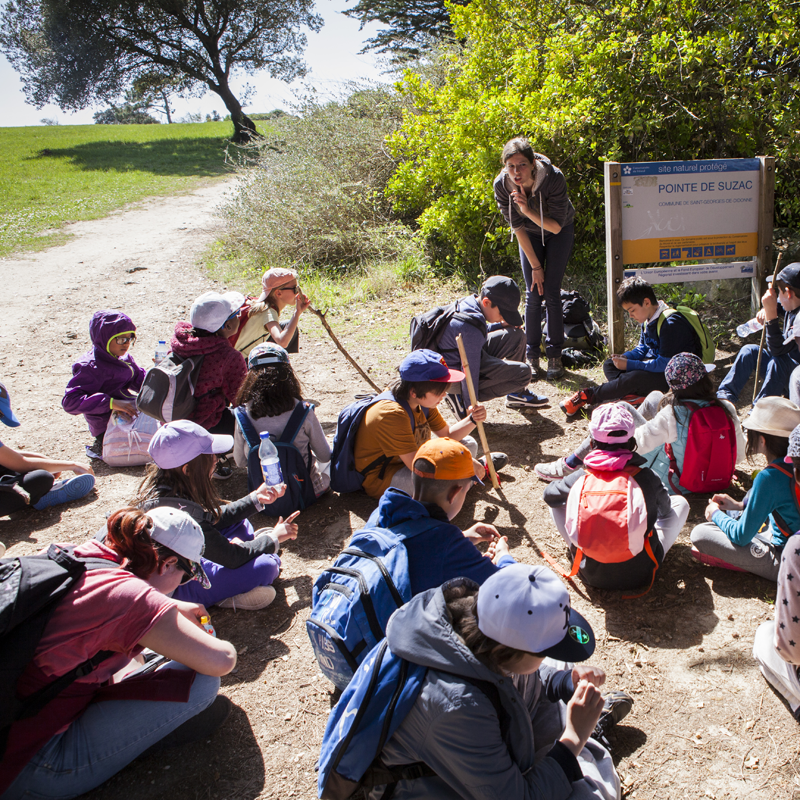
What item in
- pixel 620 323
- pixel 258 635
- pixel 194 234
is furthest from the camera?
pixel 194 234

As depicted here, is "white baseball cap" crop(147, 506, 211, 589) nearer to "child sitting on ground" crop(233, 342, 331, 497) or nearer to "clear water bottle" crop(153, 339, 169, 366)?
"child sitting on ground" crop(233, 342, 331, 497)

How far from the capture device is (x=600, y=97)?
298 inches

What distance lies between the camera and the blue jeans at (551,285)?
237 inches

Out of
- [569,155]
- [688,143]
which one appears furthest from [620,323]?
[688,143]

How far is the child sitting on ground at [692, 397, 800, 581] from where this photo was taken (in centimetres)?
291

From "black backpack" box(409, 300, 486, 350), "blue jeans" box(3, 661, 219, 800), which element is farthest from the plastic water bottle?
"blue jeans" box(3, 661, 219, 800)

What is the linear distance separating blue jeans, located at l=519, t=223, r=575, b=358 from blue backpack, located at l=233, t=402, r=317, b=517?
2.91 m

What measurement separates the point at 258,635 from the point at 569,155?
266 inches

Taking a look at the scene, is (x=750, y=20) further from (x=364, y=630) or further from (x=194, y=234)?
(x=194, y=234)

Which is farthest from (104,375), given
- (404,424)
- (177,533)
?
(177,533)

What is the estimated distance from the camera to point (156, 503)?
123 inches

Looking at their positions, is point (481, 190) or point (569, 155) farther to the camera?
point (481, 190)

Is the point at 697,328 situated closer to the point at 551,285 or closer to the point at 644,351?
the point at 644,351

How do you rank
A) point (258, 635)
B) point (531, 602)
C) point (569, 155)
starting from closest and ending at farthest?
point (531, 602)
point (258, 635)
point (569, 155)
